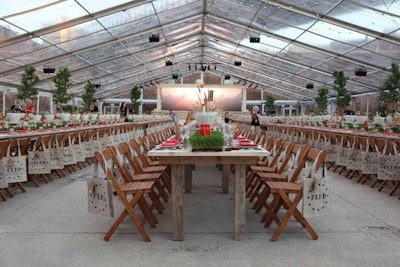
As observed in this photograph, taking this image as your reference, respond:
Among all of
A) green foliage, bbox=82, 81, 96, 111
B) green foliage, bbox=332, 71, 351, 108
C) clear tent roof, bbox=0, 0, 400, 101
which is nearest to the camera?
clear tent roof, bbox=0, 0, 400, 101

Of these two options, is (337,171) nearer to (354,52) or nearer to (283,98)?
(354,52)

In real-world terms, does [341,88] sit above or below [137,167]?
above

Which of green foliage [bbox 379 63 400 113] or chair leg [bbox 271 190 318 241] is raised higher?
green foliage [bbox 379 63 400 113]

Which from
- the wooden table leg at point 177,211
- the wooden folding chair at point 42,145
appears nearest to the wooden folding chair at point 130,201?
the wooden table leg at point 177,211

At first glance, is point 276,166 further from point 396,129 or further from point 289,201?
point 396,129

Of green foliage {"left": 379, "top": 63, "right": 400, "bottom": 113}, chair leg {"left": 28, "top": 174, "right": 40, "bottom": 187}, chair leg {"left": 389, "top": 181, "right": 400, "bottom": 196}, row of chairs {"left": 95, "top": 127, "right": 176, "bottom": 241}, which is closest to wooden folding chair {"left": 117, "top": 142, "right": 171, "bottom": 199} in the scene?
row of chairs {"left": 95, "top": 127, "right": 176, "bottom": 241}

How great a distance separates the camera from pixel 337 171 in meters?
7.89

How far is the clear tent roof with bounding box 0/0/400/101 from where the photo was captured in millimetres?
13078

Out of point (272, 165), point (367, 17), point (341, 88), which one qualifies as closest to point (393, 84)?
point (341, 88)

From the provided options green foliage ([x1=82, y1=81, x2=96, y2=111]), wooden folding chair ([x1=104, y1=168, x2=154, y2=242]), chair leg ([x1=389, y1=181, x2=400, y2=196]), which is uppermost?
green foliage ([x1=82, y1=81, x2=96, y2=111])

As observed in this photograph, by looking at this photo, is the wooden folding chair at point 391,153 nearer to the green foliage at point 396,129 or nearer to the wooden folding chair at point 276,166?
the green foliage at point 396,129

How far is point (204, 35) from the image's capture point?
23500 mm

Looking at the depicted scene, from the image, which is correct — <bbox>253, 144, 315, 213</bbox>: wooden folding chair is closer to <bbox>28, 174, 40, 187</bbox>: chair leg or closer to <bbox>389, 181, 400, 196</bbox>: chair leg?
<bbox>389, 181, 400, 196</bbox>: chair leg

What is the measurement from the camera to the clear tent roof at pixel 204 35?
1308 cm
